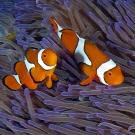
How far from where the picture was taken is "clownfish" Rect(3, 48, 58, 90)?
124cm

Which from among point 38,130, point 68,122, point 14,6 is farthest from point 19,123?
point 14,6

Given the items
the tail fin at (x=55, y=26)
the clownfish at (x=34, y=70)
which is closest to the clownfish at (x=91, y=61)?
the tail fin at (x=55, y=26)

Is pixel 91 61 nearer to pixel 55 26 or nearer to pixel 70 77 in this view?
pixel 70 77

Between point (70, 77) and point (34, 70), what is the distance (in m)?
0.19

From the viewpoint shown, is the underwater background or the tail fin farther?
the tail fin

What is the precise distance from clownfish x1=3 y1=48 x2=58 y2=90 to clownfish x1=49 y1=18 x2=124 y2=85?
140mm

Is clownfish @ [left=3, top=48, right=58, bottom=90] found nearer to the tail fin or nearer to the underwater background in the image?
the underwater background

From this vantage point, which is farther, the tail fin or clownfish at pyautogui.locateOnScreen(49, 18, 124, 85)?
the tail fin

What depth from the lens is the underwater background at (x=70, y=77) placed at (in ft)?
4.07

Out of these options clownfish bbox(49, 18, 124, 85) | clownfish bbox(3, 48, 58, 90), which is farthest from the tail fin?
clownfish bbox(3, 48, 58, 90)

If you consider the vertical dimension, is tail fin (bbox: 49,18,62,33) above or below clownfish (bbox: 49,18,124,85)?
above

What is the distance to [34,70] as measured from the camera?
1.30m

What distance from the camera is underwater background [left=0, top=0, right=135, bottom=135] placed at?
124 centimetres

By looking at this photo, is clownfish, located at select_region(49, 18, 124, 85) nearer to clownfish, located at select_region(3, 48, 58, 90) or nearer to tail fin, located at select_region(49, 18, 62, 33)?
tail fin, located at select_region(49, 18, 62, 33)
